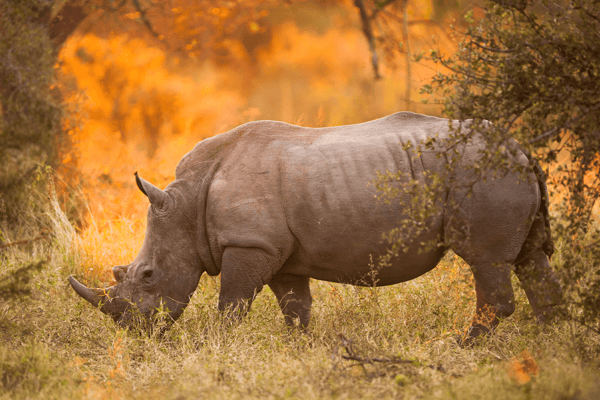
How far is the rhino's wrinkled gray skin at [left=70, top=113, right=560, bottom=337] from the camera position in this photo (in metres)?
4.06

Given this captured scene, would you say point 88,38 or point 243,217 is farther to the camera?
point 88,38

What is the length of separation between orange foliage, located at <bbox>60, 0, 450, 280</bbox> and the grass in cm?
305

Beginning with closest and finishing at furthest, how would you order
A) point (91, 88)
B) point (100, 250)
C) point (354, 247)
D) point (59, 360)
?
point (59, 360) < point (354, 247) < point (100, 250) < point (91, 88)

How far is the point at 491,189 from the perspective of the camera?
3.97 metres

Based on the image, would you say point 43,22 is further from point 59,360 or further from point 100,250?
point 59,360

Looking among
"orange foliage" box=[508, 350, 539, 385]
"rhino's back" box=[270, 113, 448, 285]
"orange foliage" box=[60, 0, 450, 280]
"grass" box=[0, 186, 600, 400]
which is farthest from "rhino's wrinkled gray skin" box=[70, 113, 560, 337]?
"orange foliage" box=[60, 0, 450, 280]

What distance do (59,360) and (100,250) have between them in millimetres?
2918

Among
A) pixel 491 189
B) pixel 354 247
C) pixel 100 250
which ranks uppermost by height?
pixel 491 189

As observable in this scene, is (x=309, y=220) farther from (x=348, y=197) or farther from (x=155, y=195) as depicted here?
(x=155, y=195)

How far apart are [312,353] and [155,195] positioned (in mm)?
1660

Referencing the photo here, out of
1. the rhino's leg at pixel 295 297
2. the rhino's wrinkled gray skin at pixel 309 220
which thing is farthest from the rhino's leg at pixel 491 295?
the rhino's leg at pixel 295 297

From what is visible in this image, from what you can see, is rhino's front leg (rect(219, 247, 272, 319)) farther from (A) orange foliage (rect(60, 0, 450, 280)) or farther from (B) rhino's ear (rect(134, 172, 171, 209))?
(A) orange foliage (rect(60, 0, 450, 280))

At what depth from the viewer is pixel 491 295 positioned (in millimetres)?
4145

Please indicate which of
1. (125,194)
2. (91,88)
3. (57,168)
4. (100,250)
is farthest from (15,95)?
(91,88)
